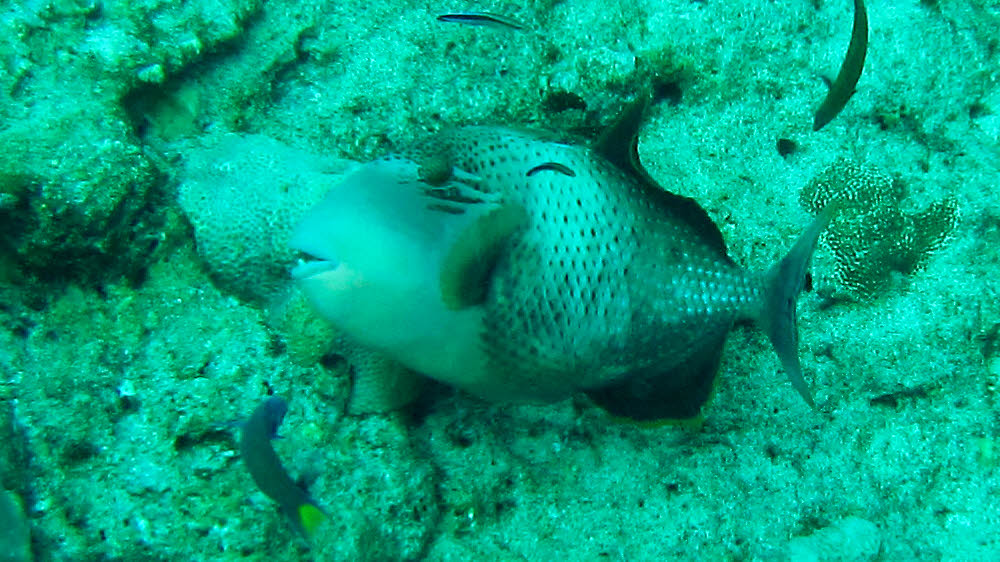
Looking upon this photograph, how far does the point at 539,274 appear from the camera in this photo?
5.77 feet

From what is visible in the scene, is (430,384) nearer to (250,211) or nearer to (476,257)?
(476,257)

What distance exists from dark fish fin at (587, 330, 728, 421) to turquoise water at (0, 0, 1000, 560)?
12.0 inches

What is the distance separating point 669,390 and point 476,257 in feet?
2.87

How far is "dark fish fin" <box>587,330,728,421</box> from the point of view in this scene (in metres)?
2.02

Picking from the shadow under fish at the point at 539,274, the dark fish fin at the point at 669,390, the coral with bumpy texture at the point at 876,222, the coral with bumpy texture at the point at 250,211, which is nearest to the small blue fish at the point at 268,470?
the shadow under fish at the point at 539,274

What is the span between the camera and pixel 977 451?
237 cm

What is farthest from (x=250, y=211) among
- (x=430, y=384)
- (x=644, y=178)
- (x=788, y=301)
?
(x=788, y=301)

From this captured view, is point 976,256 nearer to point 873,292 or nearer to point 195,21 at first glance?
point 873,292

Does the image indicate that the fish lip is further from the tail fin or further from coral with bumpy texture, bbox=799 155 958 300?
coral with bumpy texture, bbox=799 155 958 300

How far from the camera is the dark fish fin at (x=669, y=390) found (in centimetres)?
202

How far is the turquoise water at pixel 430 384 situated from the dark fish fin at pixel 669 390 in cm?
30

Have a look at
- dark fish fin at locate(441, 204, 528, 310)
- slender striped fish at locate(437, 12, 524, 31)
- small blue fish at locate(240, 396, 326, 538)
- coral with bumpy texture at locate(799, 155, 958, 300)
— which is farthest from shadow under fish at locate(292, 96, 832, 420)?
coral with bumpy texture at locate(799, 155, 958, 300)

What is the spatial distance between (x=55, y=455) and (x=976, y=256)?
3.64 metres

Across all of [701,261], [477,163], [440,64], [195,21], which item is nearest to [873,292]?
[701,261]
